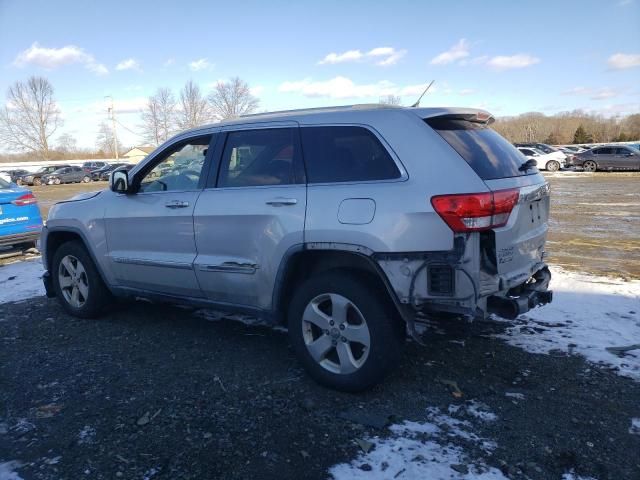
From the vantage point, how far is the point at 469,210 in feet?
10.0

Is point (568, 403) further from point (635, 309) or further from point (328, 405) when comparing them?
point (635, 309)

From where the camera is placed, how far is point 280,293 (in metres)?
3.74

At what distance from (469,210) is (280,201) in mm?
1330

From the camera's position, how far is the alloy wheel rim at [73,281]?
17.1 feet

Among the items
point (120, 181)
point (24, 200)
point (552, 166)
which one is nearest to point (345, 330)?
point (120, 181)

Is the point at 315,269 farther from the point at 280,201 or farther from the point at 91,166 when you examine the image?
the point at 91,166

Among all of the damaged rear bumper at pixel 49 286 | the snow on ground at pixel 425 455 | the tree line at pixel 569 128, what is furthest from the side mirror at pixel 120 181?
the tree line at pixel 569 128

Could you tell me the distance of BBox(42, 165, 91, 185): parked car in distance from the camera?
41.6m

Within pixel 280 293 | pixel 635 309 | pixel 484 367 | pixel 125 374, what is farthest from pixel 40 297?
pixel 635 309

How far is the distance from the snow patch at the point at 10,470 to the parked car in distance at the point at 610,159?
32.8 metres

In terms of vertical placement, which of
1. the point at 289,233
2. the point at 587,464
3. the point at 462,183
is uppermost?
the point at 462,183

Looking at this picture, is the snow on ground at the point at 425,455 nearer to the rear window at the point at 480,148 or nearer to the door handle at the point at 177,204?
the rear window at the point at 480,148

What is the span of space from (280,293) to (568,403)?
2.07 m

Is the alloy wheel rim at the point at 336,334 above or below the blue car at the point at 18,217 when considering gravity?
below
